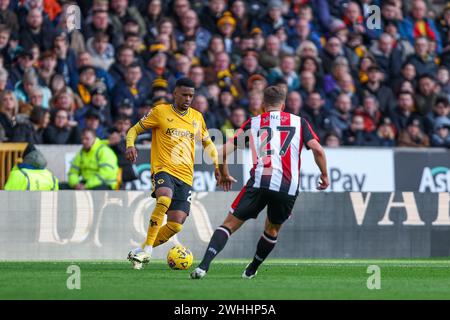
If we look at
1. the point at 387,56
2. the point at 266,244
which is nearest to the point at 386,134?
the point at 387,56

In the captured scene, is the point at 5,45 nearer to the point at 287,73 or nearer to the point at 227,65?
the point at 227,65

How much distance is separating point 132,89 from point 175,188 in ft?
20.7

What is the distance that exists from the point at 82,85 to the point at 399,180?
222 inches

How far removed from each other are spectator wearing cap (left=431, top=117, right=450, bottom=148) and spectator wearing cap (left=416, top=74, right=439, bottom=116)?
40 cm

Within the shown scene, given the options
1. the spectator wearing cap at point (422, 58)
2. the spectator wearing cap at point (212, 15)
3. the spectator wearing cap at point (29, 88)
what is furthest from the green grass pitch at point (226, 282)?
the spectator wearing cap at point (422, 58)

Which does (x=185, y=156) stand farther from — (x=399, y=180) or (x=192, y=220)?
(x=399, y=180)

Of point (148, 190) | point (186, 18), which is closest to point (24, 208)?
point (148, 190)

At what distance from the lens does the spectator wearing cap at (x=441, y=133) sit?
2195 centimetres

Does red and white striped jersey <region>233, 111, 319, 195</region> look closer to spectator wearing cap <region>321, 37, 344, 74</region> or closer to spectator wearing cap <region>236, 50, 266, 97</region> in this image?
spectator wearing cap <region>236, 50, 266, 97</region>

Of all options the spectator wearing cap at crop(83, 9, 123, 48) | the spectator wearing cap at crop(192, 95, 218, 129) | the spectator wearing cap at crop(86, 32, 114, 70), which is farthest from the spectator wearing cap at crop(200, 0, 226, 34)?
the spectator wearing cap at crop(192, 95, 218, 129)

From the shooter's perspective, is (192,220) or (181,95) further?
(192,220)

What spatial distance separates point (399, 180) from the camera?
20547mm

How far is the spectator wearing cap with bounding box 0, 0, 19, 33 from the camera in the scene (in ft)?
66.3

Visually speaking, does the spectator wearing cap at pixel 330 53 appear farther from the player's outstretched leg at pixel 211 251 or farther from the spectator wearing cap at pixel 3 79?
the player's outstretched leg at pixel 211 251
